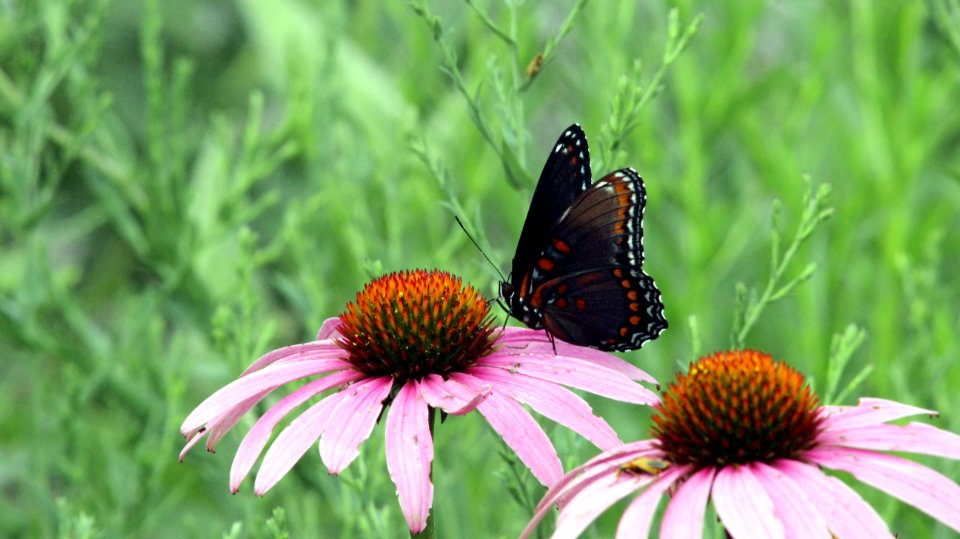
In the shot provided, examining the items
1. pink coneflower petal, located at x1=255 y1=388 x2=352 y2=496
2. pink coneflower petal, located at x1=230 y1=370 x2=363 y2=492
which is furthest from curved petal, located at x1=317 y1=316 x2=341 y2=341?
pink coneflower petal, located at x1=255 y1=388 x2=352 y2=496

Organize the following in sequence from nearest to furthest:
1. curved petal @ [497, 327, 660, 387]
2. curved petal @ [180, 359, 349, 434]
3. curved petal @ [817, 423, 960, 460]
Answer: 1. curved petal @ [817, 423, 960, 460]
2. curved petal @ [180, 359, 349, 434]
3. curved petal @ [497, 327, 660, 387]

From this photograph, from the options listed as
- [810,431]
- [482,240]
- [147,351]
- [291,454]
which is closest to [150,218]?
[147,351]

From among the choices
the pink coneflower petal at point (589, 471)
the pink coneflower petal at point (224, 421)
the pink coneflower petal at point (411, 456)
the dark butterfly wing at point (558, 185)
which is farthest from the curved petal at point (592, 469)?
the dark butterfly wing at point (558, 185)

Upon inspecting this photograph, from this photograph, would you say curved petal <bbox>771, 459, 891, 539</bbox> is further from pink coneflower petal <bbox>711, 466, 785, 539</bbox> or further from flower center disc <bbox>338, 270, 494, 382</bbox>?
flower center disc <bbox>338, 270, 494, 382</bbox>

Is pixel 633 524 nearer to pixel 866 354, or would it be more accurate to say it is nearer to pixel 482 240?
pixel 482 240

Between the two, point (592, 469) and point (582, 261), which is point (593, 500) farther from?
point (582, 261)
